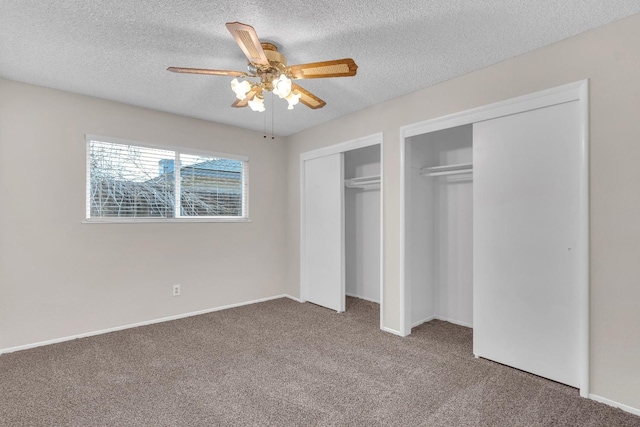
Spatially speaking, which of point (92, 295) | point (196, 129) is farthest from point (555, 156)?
point (92, 295)

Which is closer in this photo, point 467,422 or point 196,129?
point 467,422

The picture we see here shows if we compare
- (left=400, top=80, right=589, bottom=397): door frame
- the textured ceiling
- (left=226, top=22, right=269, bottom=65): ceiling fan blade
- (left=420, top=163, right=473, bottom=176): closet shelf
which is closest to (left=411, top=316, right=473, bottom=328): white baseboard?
(left=400, top=80, right=589, bottom=397): door frame

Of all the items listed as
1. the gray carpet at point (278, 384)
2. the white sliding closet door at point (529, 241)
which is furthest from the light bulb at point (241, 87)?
the gray carpet at point (278, 384)

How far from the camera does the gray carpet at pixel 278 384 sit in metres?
1.99

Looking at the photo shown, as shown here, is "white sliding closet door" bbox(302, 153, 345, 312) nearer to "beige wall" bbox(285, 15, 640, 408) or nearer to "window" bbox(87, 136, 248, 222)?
"window" bbox(87, 136, 248, 222)

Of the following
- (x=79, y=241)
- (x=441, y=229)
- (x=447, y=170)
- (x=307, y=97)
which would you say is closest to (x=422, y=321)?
(x=441, y=229)

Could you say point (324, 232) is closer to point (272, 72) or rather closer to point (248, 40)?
point (272, 72)

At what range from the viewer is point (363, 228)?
15.8 feet

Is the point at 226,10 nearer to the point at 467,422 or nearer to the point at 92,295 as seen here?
the point at 467,422

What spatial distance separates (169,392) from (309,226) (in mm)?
2689

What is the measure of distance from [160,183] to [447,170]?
10.7 ft

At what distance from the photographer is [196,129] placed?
4.02 metres

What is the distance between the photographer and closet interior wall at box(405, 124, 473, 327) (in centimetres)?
355

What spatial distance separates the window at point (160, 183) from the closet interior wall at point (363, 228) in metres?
1.59
